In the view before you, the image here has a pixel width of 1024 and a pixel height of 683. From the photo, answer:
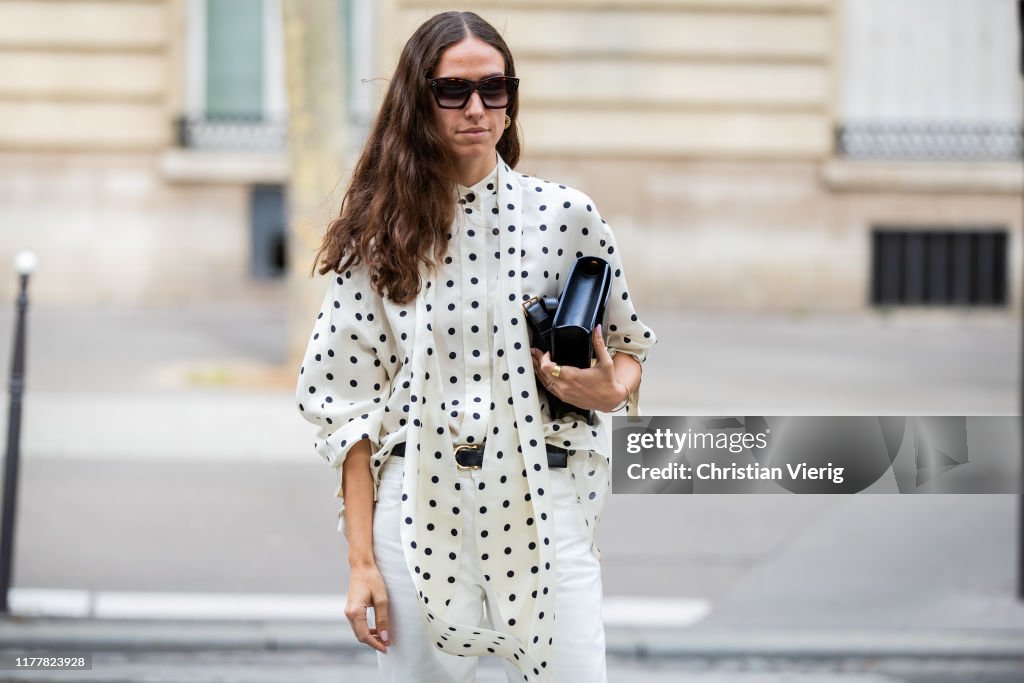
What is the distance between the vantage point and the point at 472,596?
2.85 meters

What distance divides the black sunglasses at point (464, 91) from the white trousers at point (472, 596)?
67 cm

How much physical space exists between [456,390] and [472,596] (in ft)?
1.27

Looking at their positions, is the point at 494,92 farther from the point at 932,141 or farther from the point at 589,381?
the point at 932,141

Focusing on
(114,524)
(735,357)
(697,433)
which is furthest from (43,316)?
(697,433)

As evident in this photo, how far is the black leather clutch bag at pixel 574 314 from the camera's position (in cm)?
271

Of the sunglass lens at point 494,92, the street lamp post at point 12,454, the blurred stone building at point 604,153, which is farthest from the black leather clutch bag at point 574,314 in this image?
the blurred stone building at point 604,153

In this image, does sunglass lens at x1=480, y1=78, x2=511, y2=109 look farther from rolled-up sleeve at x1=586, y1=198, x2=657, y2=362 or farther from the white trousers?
the white trousers

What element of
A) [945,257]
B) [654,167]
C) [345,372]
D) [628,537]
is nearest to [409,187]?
→ [345,372]

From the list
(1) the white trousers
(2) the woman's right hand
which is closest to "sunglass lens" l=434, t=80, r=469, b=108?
(1) the white trousers

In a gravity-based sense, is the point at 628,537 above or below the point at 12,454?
below

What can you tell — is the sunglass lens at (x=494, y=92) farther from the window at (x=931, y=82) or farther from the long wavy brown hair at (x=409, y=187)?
the window at (x=931, y=82)

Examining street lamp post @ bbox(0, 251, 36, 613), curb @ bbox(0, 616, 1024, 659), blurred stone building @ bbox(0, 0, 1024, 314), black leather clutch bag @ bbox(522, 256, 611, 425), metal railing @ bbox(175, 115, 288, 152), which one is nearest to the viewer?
black leather clutch bag @ bbox(522, 256, 611, 425)

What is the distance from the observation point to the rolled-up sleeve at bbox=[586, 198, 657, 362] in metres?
2.89

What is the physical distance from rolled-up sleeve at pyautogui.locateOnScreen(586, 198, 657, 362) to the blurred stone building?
1268 centimetres
